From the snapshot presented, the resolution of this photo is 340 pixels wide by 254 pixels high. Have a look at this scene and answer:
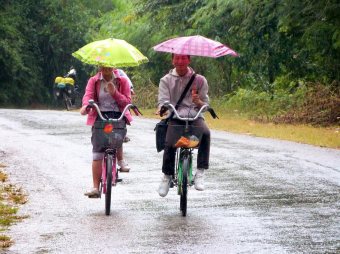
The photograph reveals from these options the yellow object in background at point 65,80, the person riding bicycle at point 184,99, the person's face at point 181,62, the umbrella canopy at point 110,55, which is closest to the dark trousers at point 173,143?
the person riding bicycle at point 184,99

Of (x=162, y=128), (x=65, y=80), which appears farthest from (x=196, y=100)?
(x=65, y=80)

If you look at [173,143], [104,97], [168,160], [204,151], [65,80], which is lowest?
[65,80]

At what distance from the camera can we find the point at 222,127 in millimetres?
25953

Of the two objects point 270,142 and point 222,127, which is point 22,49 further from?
point 270,142

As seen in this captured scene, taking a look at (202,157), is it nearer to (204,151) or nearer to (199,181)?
(204,151)

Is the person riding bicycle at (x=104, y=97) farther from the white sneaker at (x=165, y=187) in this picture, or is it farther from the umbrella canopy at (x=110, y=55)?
the white sneaker at (x=165, y=187)

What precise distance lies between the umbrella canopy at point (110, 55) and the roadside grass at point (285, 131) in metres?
9.41

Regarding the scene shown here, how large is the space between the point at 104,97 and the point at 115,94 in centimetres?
18

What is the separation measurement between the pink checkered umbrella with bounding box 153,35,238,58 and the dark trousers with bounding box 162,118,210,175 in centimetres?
75

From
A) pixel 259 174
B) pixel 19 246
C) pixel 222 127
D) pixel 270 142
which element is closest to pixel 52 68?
pixel 222 127

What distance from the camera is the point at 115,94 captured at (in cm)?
1092

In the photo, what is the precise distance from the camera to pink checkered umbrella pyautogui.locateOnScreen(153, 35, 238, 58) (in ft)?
35.1

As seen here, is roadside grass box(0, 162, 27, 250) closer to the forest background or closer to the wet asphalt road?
the wet asphalt road

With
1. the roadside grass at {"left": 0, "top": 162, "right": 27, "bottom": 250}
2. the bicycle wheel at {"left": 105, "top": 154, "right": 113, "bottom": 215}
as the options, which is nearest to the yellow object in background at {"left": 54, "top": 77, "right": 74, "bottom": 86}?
the roadside grass at {"left": 0, "top": 162, "right": 27, "bottom": 250}
